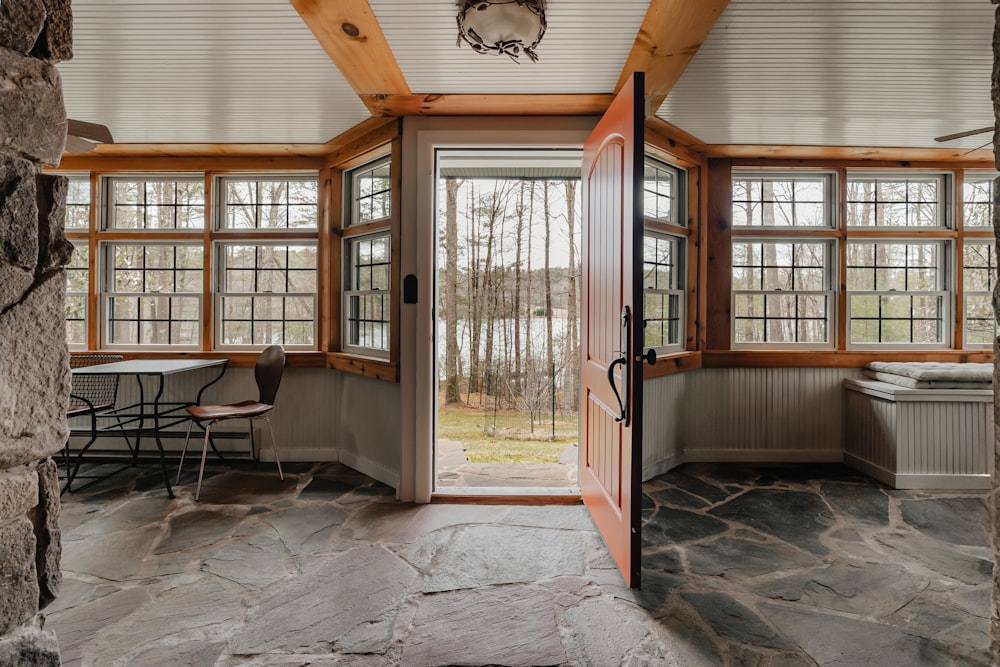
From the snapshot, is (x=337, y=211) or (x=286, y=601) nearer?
(x=286, y=601)

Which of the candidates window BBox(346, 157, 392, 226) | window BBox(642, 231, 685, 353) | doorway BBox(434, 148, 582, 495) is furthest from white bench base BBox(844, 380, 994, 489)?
window BBox(346, 157, 392, 226)

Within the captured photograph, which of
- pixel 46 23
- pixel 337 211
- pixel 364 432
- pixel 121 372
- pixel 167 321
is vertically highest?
pixel 337 211

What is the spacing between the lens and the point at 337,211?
12.3 ft

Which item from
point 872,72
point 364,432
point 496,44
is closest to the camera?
point 496,44

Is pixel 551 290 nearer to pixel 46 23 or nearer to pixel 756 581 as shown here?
pixel 756 581

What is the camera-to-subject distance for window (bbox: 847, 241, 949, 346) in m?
4.00

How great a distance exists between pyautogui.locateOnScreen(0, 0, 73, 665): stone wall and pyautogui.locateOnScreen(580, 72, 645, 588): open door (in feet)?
6.00

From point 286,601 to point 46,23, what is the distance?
203cm

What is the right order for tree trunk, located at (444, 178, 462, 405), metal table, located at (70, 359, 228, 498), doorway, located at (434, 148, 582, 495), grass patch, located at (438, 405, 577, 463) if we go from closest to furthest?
metal table, located at (70, 359, 228, 498) → grass patch, located at (438, 405, 577, 463) → doorway, located at (434, 148, 582, 495) → tree trunk, located at (444, 178, 462, 405)

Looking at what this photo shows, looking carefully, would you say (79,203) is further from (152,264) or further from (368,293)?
(368,293)

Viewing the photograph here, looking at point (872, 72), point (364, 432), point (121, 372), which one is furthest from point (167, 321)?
point (872, 72)

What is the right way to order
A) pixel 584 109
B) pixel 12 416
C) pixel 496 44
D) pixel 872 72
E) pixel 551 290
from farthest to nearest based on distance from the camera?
pixel 551 290 → pixel 584 109 → pixel 872 72 → pixel 496 44 → pixel 12 416

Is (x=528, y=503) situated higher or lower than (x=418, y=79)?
lower

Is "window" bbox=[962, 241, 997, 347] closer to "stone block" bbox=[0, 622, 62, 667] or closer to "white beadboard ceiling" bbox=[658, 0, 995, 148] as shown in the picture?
"white beadboard ceiling" bbox=[658, 0, 995, 148]
